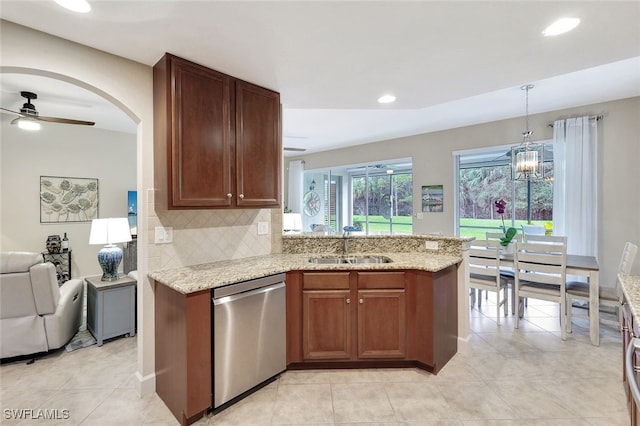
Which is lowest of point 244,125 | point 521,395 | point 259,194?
point 521,395

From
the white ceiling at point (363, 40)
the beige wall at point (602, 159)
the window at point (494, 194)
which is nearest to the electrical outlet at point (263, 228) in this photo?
the white ceiling at point (363, 40)

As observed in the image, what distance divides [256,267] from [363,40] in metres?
1.76

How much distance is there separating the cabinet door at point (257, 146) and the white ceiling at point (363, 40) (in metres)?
0.14

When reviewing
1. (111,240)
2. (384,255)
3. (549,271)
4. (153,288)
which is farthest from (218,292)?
(549,271)

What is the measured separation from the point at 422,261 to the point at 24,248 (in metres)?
5.63

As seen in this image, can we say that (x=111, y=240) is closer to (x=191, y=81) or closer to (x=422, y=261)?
(x=191, y=81)

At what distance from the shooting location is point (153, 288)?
2.30 meters

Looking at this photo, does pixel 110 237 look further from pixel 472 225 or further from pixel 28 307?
pixel 472 225

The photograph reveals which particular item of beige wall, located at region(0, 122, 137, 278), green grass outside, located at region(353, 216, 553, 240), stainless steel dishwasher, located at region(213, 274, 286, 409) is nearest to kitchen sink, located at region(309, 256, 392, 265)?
stainless steel dishwasher, located at region(213, 274, 286, 409)

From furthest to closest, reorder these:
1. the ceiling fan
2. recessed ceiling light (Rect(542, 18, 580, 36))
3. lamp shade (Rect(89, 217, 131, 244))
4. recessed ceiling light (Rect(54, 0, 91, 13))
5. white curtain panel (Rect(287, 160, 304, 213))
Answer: white curtain panel (Rect(287, 160, 304, 213)) < the ceiling fan < lamp shade (Rect(89, 217, 131, 244)) < recessed ceiling light (Rect(542, 18, 580, 36)) < recessed ceiling light (Rect(54, 0, 91, 13))

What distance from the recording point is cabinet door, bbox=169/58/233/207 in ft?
6.97

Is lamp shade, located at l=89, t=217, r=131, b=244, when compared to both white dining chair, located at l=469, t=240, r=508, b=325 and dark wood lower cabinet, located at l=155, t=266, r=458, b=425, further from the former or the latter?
white dining chair, located at l=469, t=240, r=508, b=325

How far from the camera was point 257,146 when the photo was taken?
2627 millimetres

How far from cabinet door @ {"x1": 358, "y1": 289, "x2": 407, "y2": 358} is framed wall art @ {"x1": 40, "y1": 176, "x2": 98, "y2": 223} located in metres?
4.93
